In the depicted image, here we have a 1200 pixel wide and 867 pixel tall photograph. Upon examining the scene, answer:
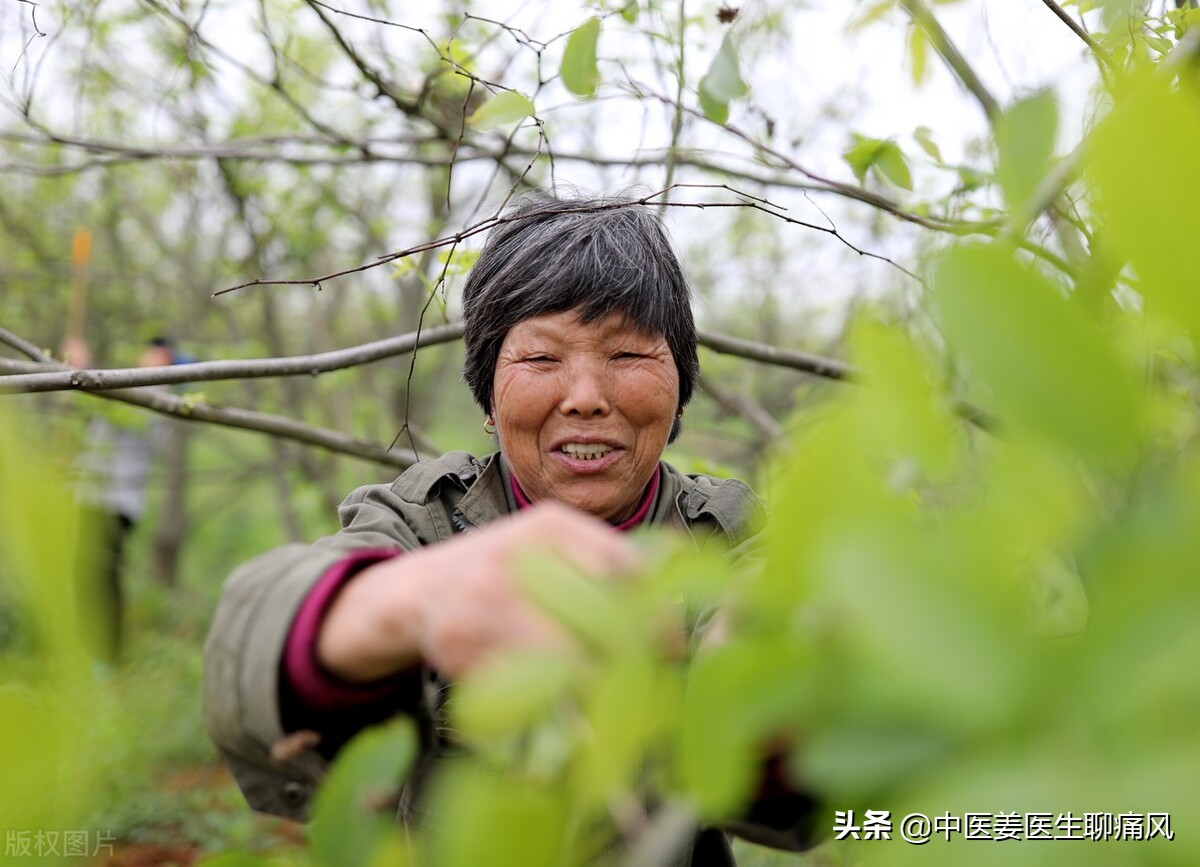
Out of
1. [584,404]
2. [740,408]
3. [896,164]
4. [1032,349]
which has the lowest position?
[1032,349]

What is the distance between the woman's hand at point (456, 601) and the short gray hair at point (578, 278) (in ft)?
1.88

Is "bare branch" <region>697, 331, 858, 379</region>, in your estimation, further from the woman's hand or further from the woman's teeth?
the woman's hand

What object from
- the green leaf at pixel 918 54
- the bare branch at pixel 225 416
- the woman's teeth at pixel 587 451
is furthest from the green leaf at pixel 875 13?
the bare branch at pixel 225 416

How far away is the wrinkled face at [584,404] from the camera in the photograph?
1.01 m

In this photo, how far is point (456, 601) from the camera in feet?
1.26

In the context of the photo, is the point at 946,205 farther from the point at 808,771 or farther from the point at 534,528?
the point at 808,771

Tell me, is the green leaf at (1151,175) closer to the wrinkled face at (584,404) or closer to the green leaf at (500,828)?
the green leaf at (500,828)

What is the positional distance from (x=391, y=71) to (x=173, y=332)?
3137 mm

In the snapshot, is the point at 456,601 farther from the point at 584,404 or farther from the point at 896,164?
the point at 896,164

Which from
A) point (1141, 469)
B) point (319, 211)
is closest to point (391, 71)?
point (319, 211)

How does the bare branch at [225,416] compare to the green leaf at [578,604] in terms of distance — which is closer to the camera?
the green leaf at [578,604]

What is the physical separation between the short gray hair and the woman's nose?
0.06m

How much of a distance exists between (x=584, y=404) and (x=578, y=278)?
138 mm

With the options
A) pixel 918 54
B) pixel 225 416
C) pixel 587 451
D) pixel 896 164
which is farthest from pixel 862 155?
pixel 225 416
